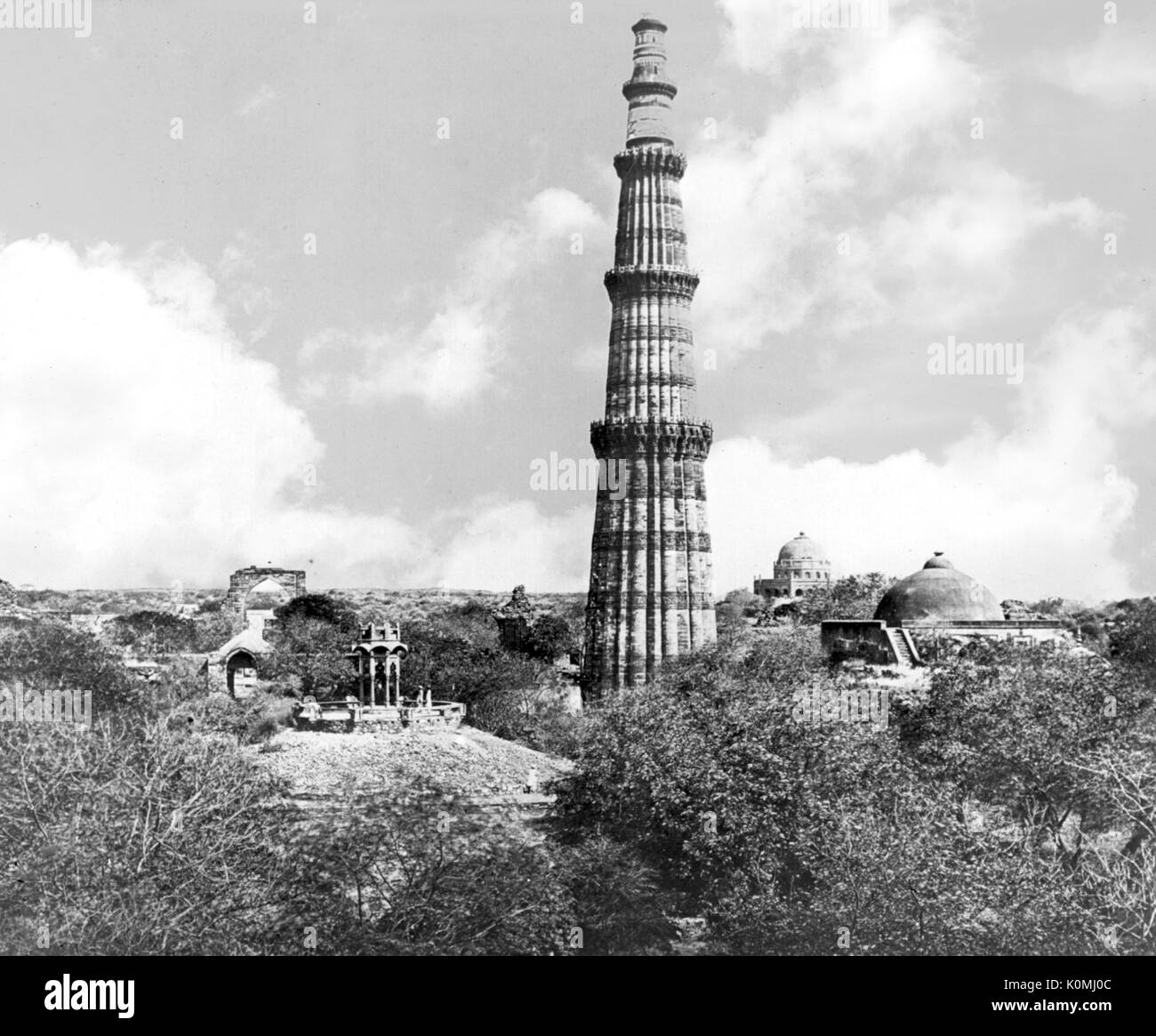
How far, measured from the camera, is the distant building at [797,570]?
121312 mm

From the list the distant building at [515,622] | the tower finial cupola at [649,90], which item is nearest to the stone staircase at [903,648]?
the tower finial cupola at [649,90]

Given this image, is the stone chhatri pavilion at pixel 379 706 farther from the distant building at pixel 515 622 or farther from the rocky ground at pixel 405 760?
the distant building at pixel 515 622

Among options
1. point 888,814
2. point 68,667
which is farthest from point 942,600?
point 68,667

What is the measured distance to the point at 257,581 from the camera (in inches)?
4685

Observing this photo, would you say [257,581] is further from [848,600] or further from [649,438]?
[649,438]

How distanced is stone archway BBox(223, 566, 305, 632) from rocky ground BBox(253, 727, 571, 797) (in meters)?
70.8

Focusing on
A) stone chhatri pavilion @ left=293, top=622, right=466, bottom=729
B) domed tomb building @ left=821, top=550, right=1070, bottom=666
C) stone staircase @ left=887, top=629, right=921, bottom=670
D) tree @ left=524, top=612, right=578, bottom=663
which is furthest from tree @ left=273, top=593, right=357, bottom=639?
stone staircase @ left=887, top=629, right=921, bottom=670

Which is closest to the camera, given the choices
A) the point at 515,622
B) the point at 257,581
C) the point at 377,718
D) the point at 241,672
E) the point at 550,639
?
the point at 377,718

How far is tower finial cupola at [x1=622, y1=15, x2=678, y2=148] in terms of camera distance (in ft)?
152

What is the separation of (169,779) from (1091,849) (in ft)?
62.8

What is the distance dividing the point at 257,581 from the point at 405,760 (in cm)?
8628

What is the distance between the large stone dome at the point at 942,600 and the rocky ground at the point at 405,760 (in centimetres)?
1923

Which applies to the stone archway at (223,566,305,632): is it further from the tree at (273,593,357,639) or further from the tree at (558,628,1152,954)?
the tree at (558,628,1152,954)
